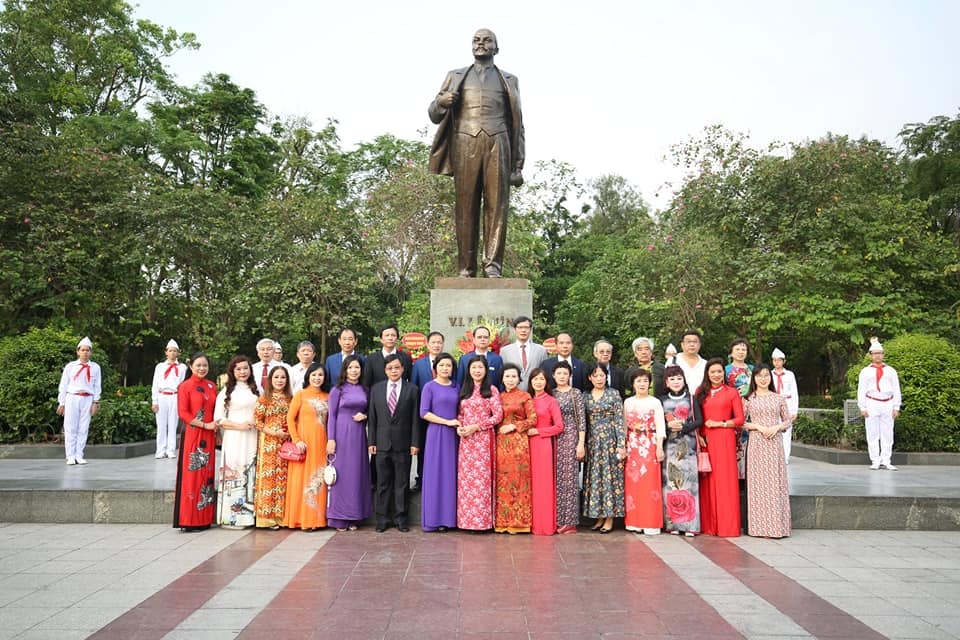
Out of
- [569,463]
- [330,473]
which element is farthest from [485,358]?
[330,473]

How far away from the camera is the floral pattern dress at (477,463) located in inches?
231

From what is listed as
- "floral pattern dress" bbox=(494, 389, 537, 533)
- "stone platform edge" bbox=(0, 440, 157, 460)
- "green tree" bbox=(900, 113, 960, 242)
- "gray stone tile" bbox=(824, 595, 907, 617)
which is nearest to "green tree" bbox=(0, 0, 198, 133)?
"stone platform edge" bbox=(0, 440, 157, 460)

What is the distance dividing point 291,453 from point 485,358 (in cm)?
176

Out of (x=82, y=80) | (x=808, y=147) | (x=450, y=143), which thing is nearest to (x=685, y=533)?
(x=450, y=143)

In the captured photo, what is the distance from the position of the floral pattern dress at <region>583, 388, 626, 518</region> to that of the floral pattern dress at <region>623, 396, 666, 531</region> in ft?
0.23

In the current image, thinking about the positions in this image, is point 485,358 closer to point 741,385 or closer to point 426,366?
point 426,366

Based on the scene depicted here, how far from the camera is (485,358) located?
6.13 metres

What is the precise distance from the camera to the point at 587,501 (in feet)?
19.9

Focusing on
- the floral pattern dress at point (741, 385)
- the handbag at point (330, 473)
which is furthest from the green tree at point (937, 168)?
the handbag at point (330, 473)

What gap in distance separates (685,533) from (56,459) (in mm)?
8628

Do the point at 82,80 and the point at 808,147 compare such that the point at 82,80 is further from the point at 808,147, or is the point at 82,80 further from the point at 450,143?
the point at 808,147

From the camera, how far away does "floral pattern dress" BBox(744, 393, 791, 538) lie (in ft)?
19.2

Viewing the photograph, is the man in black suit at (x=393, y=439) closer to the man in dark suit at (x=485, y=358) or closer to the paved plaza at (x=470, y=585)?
the paved plaza at (x=470, y=585)

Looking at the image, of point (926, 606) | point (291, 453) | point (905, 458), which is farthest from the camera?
point (905, 458)
